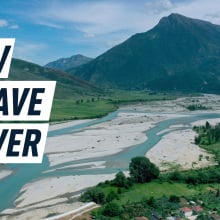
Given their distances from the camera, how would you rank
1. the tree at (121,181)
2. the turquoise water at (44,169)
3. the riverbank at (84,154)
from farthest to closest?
the turquoise water at (44,169), the tree at (121,181), the riverbank at (84,154)

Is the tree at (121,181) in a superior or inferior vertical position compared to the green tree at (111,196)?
superior

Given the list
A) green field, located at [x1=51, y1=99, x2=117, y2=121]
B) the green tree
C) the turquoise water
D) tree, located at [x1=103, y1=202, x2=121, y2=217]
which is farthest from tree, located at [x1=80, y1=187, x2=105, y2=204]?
green field, located at [x1=51, y1=99, x2=117, y2=121]

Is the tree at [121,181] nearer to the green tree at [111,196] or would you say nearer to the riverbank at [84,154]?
the green tree at [111,196]

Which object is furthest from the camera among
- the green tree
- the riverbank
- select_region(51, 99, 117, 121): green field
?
select_region(51, 99, 117, 121): green field

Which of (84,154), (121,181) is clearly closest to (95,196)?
(121,181)

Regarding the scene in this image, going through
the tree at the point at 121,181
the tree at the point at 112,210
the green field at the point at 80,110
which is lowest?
the tree at the point at 112,210

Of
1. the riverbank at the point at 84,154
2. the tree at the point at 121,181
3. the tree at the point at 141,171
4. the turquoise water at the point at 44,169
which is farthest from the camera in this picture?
the tree at the point at 141,171

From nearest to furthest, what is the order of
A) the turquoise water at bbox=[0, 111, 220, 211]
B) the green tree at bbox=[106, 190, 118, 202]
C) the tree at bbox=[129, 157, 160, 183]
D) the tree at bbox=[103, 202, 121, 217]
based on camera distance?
the tree at bbox=[103, 202, 121, 217]
the green tree at bbox=[106, 190, 118, 202]
the turquoise water at bbox=[0, 111, 220, 211]
the tree at bbox=[129, 157, 160, 183]

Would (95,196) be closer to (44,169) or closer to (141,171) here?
(141,171)

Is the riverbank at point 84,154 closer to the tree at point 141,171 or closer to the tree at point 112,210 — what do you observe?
the tree at point 112,210

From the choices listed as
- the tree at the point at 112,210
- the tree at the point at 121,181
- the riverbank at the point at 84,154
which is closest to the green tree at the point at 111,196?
the tree at the point at 112,210

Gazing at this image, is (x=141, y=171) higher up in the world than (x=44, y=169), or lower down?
higher up

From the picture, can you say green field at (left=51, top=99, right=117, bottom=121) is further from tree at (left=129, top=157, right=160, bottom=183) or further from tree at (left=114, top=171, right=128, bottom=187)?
tree at (left=114, top=171, right=128, bottom=187)

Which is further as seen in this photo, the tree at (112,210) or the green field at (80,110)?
the green field at (80,110)
